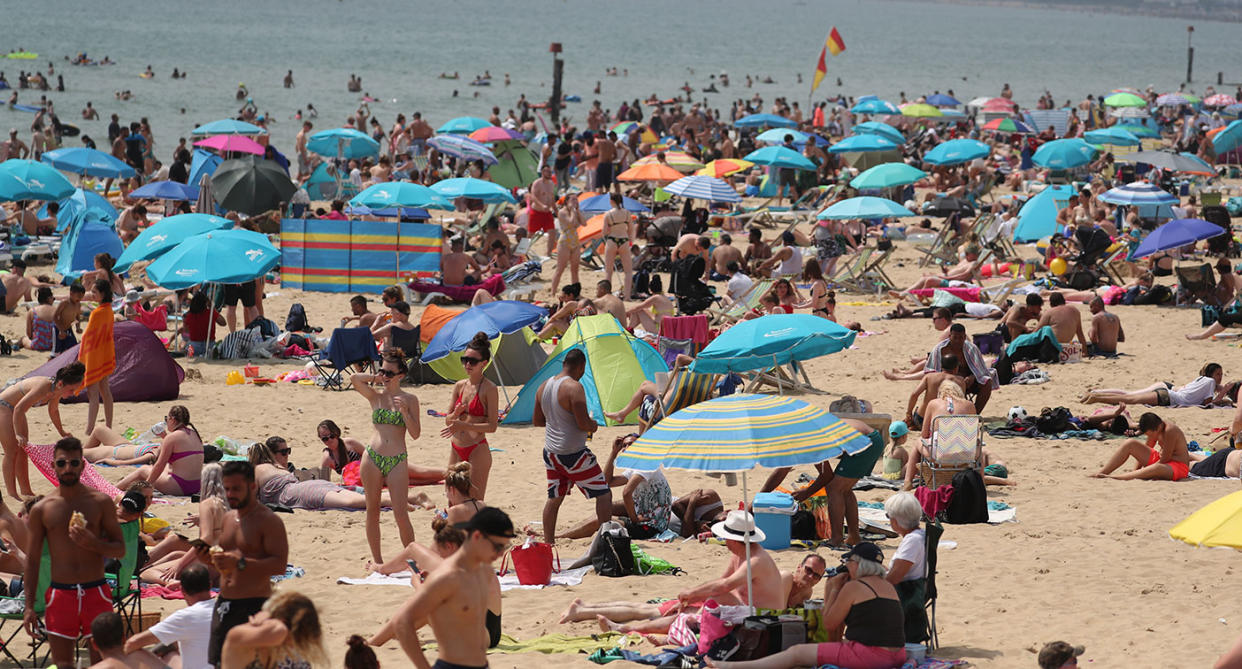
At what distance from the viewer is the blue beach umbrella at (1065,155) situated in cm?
2392

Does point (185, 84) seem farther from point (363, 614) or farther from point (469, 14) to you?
point (469, 14)

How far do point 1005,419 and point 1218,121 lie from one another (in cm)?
2916

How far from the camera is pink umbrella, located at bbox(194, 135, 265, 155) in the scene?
22.0 m

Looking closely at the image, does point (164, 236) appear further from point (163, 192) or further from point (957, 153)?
point (957, 153)

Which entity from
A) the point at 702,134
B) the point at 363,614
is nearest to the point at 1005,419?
the point at 363,614

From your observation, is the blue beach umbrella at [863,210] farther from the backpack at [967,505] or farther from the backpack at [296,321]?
the backpack at [967,505]

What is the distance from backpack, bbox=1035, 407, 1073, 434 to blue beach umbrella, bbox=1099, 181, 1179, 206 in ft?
27.8

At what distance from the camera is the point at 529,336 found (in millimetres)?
12070

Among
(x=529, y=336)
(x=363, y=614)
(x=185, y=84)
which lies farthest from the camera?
(x=185, y=84)

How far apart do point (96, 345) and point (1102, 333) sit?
28.6ft

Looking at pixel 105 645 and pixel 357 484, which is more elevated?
pixel 105 645

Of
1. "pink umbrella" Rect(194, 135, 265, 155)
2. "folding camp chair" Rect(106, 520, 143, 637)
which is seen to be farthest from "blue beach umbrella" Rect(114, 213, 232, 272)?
"pink umbrella" Rect(194, 135, 265, 155)

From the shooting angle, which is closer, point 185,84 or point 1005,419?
point 1005,419

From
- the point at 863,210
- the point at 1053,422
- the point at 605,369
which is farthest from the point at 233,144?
the point at 1053,422
